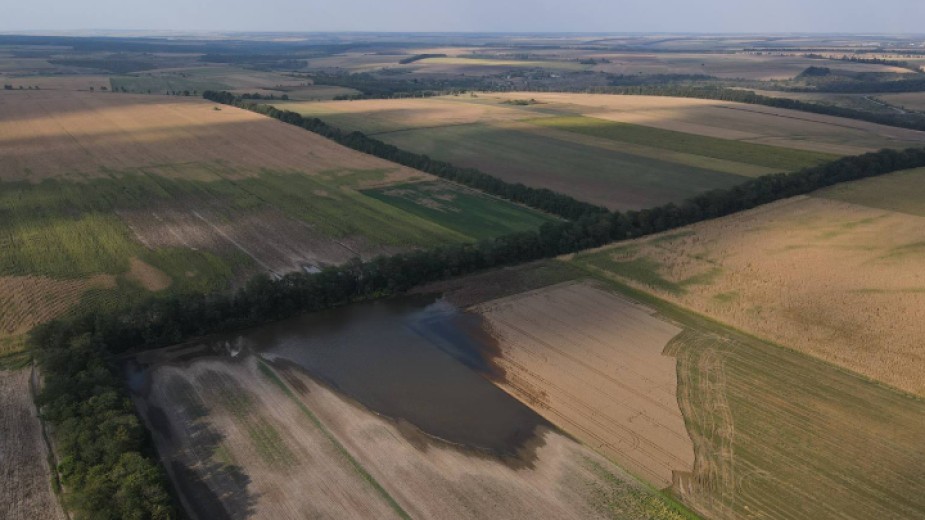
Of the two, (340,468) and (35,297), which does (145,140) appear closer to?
(35,297)

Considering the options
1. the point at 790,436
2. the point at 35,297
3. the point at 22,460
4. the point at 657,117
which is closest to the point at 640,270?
the point at 790,436

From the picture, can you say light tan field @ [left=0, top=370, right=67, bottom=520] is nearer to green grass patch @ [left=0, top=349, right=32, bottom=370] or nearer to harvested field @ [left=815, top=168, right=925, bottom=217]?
green grass patch @ [left=0, top=349, right=32, bottom=370]

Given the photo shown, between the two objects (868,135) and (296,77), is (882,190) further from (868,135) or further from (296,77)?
(296,77)

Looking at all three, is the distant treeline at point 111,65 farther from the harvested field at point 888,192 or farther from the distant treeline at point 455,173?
the harvested field at point 888,192

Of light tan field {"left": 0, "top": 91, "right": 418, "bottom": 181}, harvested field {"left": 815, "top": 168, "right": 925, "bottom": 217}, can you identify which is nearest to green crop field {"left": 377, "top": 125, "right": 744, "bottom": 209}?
harvested field {"left": 815, "top": 168, "right": 925, "bottom": 217}

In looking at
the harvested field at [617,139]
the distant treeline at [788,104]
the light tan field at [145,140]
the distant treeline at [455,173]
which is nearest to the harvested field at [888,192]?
the harvested field at [617,139]
